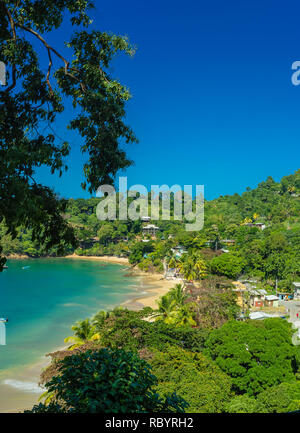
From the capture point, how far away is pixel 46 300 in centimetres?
2634

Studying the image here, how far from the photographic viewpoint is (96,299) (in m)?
25.7

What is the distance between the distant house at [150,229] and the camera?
5353 cm

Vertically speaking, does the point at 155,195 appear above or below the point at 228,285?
above

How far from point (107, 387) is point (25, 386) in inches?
413

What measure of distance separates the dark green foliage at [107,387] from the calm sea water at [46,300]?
9352 millimetres

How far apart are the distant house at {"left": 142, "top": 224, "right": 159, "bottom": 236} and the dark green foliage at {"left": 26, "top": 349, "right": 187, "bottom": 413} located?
166ft

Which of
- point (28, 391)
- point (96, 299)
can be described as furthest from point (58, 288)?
point (28, 391)

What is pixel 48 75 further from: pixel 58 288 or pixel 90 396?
pixel 58 288

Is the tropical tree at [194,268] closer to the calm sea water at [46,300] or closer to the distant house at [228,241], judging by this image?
the calm sea water at [46,300]

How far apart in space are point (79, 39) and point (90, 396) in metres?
3.23

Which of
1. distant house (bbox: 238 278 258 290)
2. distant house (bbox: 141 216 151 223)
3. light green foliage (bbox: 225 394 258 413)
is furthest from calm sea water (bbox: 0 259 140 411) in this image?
distant house (bbox: 141 216 151 223)

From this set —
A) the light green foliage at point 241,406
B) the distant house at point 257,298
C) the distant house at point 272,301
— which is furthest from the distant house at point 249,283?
the light green foliage at point 241,406

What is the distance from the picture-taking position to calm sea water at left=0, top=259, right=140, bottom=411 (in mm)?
14682
